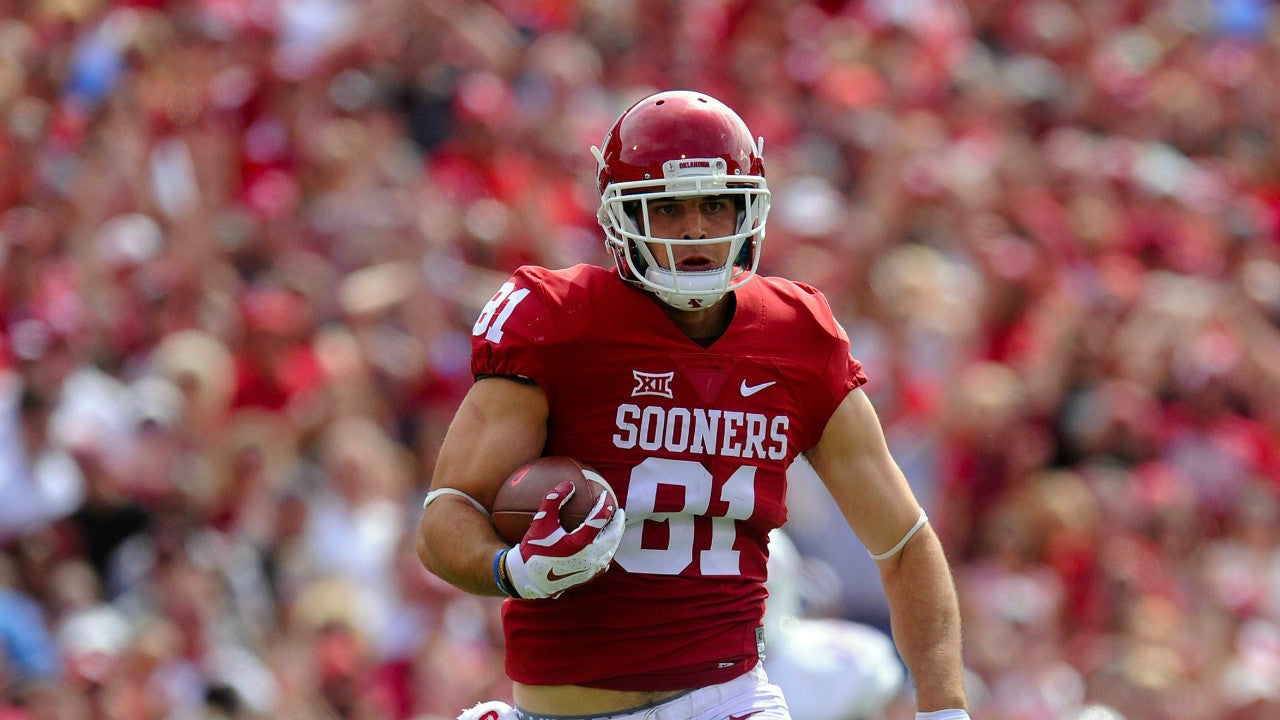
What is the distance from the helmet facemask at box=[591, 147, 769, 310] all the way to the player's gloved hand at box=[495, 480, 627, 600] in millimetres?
563

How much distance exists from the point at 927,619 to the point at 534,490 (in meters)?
1.00

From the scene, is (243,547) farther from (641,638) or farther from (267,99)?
(641,638)

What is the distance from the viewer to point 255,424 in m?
7.58

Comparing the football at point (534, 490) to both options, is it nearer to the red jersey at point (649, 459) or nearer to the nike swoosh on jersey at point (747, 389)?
the red jersey at point (649, 459)

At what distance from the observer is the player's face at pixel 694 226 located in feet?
13.0

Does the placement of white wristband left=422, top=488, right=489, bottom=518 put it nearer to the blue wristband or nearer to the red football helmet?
the blue wristband

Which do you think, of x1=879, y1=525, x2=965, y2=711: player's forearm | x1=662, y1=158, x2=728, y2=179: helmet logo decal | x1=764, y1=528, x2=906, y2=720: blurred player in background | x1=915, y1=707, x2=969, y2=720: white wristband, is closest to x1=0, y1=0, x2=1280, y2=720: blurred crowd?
x1=764, y1=528, x2=906, y2=720: blurred player in background

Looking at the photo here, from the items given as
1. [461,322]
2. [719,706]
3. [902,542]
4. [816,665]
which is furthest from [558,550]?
[461,322]

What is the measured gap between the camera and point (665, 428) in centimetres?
391

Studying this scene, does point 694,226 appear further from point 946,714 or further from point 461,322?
point 461,322

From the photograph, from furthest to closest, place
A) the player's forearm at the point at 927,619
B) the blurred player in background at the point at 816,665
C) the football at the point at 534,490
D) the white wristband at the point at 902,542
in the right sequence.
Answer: the blurred player in background at the point at 816,665 → the white wristband at the point at 902,542 → the player's forearm at the point at 927,619 → the football at the point at 534,490

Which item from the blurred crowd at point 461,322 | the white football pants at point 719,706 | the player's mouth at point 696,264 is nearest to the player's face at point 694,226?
the player's mouth at point 696,264

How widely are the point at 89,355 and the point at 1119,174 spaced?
5.71 meters

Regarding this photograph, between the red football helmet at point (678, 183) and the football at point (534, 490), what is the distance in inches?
18.6
